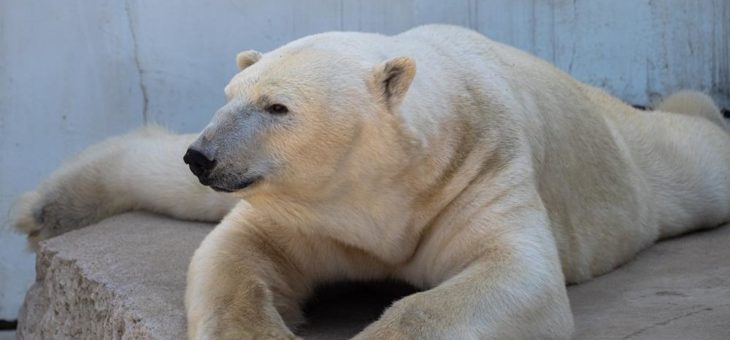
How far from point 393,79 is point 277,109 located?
0.29 m

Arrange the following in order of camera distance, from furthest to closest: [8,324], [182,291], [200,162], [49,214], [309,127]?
[8,324], [49,214], [182,291], [309,127], [200,162]

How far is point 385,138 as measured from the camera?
3.14 m

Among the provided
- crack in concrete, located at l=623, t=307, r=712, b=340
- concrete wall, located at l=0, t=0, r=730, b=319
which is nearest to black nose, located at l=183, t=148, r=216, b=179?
crack in concrete, located at l=623, t=307, r=712, b=340

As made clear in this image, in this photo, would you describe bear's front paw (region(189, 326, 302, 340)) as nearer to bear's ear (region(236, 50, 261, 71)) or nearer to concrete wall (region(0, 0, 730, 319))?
bear's ear (region(236, 50, 261, 71))

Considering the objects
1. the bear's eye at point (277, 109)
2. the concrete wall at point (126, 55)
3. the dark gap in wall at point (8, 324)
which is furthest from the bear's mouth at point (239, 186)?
the dark gap in wall at point (8, 324)

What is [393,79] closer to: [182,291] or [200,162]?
[200,162]

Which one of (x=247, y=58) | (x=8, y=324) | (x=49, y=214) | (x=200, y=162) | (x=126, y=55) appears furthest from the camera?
(x=8, y=324)

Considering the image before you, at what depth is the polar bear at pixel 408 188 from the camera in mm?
3023

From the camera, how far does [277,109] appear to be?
3.07m

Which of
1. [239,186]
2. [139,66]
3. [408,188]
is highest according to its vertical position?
[239,186]

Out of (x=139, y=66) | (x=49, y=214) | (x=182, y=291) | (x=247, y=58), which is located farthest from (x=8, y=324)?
(x=247, y=58)

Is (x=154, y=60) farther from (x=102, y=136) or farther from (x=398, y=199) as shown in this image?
(x=398, y=199)

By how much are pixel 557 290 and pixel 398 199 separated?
1.46ft

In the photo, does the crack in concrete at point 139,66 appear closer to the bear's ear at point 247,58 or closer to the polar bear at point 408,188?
the polar bear at point 408,188
